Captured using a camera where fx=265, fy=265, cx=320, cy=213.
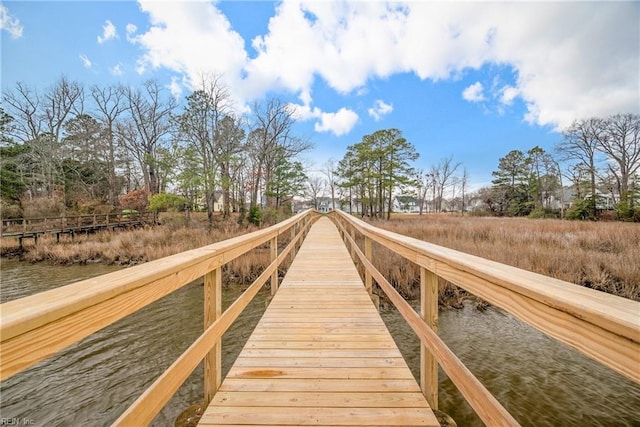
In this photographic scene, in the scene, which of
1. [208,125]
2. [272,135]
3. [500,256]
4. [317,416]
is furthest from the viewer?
[272,135]

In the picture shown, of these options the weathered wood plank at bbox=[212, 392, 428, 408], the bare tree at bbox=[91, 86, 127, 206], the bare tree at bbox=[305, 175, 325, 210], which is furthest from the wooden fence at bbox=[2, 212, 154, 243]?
the bare tree at bbox=[305, 175, 325, 210]

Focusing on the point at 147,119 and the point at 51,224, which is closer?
the point at 51,224

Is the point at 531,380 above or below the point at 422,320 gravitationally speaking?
below

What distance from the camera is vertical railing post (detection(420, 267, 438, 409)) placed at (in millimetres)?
1585

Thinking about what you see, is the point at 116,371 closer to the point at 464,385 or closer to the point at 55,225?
the point at 464,385

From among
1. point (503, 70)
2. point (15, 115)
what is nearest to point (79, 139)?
point (15, 115)

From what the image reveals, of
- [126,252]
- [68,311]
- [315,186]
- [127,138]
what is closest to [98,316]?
[68,311]

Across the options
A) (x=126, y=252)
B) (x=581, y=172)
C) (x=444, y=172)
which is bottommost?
(x=126, y=252)

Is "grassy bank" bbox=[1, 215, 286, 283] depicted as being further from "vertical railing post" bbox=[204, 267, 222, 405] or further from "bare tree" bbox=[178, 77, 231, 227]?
"vertical railing post" bbox=[204, 267, 222, 405]

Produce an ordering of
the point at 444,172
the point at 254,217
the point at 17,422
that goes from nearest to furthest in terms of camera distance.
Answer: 1. the point at 17,422
2. the point at 254,217
3. the point at 444,172

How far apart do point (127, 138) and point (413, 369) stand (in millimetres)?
26196

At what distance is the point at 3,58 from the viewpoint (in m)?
16.2

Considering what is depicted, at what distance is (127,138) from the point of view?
21578mm

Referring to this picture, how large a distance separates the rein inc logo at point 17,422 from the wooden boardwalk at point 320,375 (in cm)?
228
